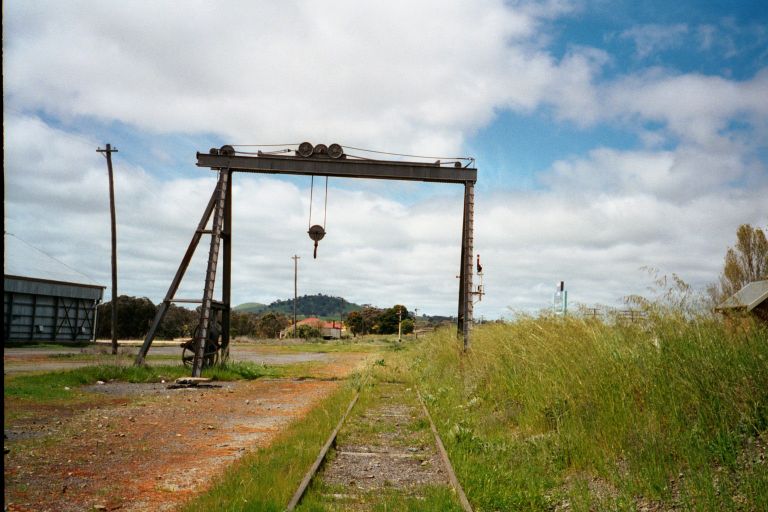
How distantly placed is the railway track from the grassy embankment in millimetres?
317

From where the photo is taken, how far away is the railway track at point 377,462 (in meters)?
5.74

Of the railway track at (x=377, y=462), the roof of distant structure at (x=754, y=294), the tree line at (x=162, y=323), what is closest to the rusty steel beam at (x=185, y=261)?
the railway track at (x=377, y=462)

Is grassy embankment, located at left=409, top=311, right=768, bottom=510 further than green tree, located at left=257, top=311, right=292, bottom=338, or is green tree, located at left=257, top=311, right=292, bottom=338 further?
green tree, located at left=257, top=311, right=292, bottom=338

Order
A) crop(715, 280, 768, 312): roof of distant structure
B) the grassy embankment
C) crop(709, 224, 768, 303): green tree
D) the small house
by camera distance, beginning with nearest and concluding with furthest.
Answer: the grassy embankment, the small house, crop(715, 280, 768, 312): roof of distant structure, crop(709, 224, 768, 303): green tree

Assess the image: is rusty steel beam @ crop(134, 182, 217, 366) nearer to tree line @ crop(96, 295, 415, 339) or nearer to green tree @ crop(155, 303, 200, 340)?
tree line @ crop(96, 295, 415, 339)

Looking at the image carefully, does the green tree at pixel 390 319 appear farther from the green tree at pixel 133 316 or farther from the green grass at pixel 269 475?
the green grass at pixel 269 475

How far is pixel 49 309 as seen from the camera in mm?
43406

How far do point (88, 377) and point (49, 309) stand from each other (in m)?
30.4

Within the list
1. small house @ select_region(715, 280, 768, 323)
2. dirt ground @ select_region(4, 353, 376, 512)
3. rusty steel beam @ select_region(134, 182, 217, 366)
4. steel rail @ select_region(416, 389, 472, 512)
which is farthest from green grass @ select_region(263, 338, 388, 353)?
steel rail @ select_region(416, 389, 472, 512)

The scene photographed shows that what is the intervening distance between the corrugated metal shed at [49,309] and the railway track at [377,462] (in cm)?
3401

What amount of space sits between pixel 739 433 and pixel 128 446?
7.42 meters

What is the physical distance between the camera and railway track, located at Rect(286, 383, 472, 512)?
574 centimetres

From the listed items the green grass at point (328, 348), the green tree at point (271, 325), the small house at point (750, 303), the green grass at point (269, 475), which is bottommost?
the green tree at point (271, 325)

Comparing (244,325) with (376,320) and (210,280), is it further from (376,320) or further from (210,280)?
(210,280)
